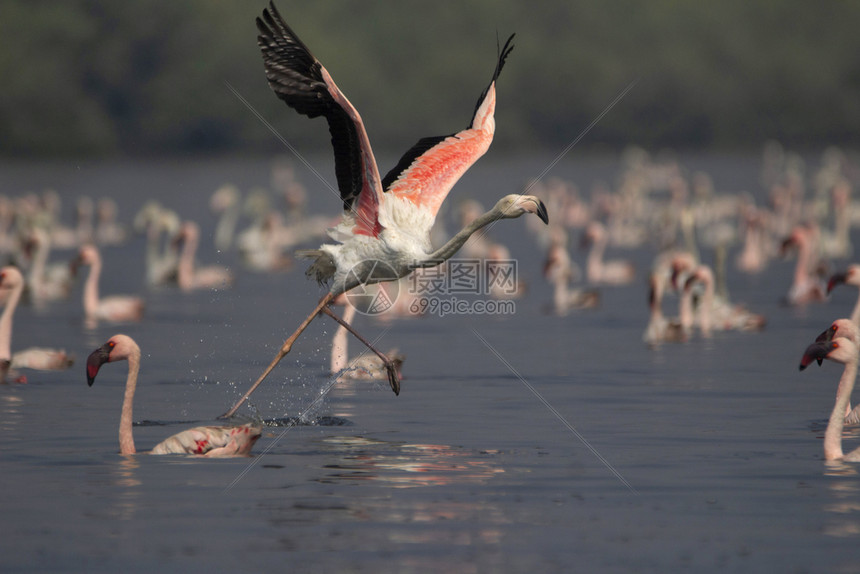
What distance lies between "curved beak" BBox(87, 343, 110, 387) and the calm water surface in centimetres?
51

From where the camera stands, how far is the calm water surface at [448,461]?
25.3 feet

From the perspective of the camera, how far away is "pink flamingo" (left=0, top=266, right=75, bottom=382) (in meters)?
13.7

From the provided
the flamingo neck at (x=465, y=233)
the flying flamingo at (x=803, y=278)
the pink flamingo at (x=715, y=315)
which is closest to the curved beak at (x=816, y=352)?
the flamingo neck at (x=465, y=233)

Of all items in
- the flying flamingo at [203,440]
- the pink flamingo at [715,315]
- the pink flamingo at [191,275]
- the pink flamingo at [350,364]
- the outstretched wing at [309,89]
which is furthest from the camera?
the pink flamingo at [191,275]

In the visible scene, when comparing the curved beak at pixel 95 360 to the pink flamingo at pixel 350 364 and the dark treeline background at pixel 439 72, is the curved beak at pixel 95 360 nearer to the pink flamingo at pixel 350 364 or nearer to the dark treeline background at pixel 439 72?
the pink flamingo at pixel 350 364

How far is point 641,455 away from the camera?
1016 cm

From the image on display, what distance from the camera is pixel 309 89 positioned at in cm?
1061

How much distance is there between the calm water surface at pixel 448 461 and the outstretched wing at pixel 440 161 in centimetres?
180

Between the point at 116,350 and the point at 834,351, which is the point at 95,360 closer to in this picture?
the point at 116,350

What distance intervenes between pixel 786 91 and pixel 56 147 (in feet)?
118

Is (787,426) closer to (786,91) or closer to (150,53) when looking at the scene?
(150,53)

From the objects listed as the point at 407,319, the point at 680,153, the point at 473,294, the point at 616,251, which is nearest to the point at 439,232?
the point at 616,251

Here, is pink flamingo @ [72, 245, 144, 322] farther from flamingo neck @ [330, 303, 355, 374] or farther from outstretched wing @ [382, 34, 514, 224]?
outstretched wing @ [382, 34, 514, 224]

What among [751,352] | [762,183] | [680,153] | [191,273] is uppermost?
[680,153]
